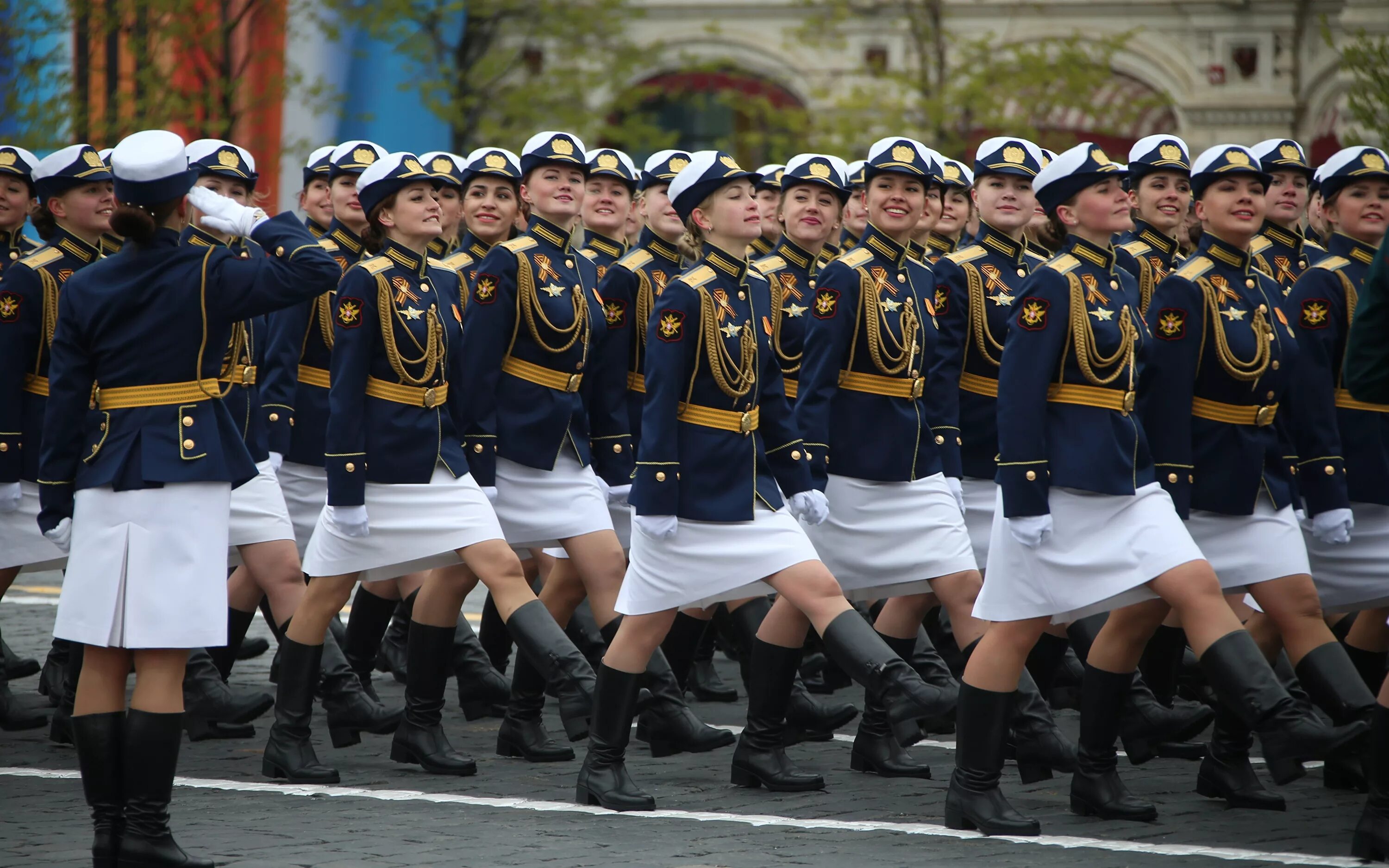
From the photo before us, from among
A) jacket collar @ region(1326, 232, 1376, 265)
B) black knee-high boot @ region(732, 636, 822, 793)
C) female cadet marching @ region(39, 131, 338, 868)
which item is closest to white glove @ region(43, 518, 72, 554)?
female cadet marching @ region(39, 131, 338, 868)

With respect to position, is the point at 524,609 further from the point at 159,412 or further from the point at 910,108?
the point at 910,108

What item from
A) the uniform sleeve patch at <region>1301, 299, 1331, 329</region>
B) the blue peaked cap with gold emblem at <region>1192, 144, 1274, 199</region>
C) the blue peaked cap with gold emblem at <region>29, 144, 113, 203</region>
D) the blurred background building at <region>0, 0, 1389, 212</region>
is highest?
the blurred background building at <region>0, 0, 1389, 212</region>

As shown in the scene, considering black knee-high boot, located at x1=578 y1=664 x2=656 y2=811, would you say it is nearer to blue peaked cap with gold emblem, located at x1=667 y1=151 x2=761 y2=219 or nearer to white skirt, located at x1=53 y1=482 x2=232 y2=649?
white skirt, located at x1=53 y1=482 x2=232 y2=649

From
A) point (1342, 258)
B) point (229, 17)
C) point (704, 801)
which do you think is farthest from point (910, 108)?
point (704, 801)

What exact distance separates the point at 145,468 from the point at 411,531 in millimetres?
1480

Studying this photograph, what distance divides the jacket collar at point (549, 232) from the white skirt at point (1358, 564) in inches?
120

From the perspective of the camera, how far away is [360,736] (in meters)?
7.81

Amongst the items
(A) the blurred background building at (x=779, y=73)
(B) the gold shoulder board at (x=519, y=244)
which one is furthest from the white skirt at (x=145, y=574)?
(A) the blurred background building at (x=779, y=73)

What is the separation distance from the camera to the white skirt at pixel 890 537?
713cm

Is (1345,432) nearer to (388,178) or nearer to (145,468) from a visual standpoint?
(388,178)

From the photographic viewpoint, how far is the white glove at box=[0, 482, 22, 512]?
297 inches

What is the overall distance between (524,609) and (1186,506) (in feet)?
7.35

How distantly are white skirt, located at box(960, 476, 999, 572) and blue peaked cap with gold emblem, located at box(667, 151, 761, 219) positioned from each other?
6.91 ft

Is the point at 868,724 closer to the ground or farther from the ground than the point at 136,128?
closer to the ground
